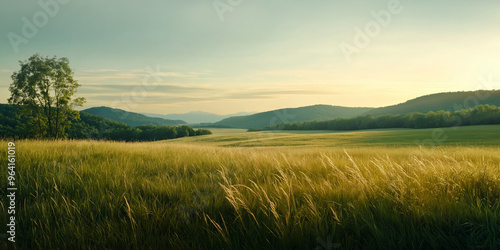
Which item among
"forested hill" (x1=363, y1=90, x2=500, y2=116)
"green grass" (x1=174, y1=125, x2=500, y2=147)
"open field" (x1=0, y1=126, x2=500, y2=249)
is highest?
"forested hill" (x1=363, y1=90, x2=500, y2=116)

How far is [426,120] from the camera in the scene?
7425 cm

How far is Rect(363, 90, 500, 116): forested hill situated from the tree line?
79109mm

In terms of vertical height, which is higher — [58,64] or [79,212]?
[58,64]

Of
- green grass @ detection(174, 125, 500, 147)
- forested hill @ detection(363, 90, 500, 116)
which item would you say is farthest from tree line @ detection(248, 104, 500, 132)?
forested hill @ detection(363, 90, 500, 116)

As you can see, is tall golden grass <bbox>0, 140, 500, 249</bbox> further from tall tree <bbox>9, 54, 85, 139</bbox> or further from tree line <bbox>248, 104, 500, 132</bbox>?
tree line <bbox>248, 104, 500, 132</bbox>

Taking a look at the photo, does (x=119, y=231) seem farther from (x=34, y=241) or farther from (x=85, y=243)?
(x=34, y=241)

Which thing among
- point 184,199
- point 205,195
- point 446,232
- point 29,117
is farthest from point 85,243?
point 29,117

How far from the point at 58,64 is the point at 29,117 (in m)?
9.74

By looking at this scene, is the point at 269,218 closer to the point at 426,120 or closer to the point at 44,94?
the point at 44,94

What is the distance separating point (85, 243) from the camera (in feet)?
5.94

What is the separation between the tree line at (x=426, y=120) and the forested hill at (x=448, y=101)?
79109 mm

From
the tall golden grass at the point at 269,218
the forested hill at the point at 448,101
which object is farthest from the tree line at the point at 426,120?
the tall golden grass at the point at 269,218

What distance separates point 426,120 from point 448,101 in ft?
352

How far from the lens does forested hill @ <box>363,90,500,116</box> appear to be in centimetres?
14075
